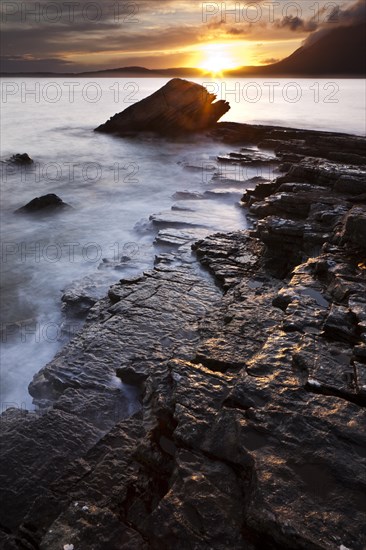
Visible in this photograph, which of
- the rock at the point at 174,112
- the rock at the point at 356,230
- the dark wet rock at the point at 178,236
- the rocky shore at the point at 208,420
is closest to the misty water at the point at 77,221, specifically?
the dark wet rock at the point at 178,236

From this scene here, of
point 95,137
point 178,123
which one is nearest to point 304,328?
point 178,123

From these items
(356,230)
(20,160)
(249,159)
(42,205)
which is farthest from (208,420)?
(20,160)

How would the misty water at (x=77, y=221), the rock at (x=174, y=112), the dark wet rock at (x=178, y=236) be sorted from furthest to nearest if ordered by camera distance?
the rock at (x=174, y=112) < the dark wet rock at (x=178, y=236) < the misty water at (x=77, y=221)

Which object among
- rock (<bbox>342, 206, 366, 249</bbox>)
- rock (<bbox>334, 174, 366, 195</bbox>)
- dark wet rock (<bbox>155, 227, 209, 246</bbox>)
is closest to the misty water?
dark wet rock (<bbox>155, 227, 209, 246</bbox>)

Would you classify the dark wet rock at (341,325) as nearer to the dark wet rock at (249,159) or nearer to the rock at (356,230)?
the rock at (356,230)

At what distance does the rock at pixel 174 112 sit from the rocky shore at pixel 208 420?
1403 inches

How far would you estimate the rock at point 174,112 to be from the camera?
132 feet

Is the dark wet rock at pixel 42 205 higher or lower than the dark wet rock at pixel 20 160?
lower

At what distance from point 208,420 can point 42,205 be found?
18.0m

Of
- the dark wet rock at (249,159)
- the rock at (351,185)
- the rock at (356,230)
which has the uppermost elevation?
the dark wet rock at (249,159)

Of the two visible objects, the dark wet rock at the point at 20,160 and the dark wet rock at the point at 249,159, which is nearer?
the dark wet rock at the point at 249,159

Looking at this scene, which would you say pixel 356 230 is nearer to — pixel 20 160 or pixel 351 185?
pixel 351 185

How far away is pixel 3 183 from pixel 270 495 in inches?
1061

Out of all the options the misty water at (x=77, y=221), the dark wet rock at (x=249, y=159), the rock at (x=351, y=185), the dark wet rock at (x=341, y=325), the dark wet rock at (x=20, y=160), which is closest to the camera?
the dark wet rock at (x=341, y=325)
